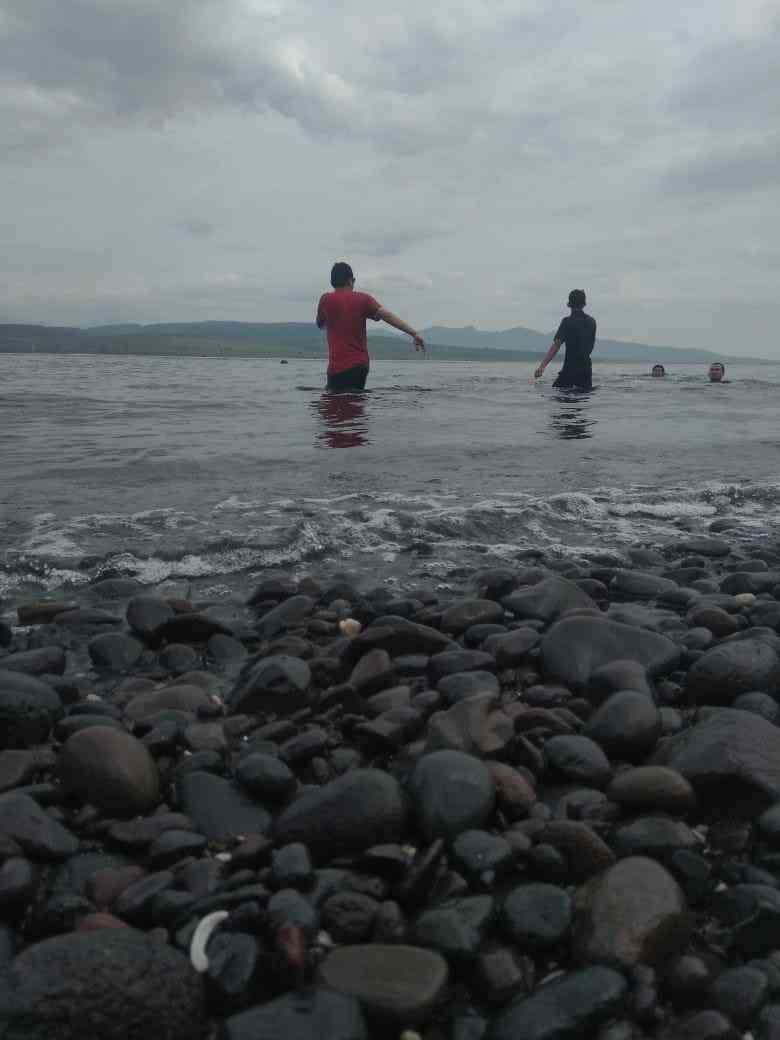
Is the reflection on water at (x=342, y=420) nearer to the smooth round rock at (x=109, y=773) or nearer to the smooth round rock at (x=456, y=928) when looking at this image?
the smooth round rock at (x=109, y=773)

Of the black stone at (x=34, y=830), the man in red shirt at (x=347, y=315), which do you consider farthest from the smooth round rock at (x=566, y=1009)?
the man in red shirt at (x=347, y=315)

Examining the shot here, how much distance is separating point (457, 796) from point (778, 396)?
24.8 metres

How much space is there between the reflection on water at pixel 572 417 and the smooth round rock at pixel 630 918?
31.4 feet

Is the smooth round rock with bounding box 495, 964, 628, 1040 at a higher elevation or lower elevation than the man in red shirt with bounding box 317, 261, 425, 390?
lower

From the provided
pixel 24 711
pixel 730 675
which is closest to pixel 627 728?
pixel 730 675

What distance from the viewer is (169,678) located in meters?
3.36

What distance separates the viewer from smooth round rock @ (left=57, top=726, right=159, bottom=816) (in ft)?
7.54

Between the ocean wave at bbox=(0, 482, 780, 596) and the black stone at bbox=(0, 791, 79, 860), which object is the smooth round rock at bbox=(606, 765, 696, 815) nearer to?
the black stone at bbox=(0, 791, 79, 860)

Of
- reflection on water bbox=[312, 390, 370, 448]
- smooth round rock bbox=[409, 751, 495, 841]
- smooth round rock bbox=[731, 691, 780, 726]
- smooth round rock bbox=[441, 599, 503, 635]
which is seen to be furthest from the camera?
reflection on water bbox=[312, 390, 370, 448]

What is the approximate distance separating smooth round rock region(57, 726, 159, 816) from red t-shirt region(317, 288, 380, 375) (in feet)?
39.9

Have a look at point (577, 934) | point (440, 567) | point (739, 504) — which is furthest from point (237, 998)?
point (739, 504)

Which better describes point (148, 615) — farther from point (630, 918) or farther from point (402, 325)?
point (402, 325)

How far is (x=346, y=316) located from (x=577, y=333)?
5.98 metres


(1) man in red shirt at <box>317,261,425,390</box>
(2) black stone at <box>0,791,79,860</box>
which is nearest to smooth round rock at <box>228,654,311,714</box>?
(2) black stone at <box>0,791,79,860</box>
